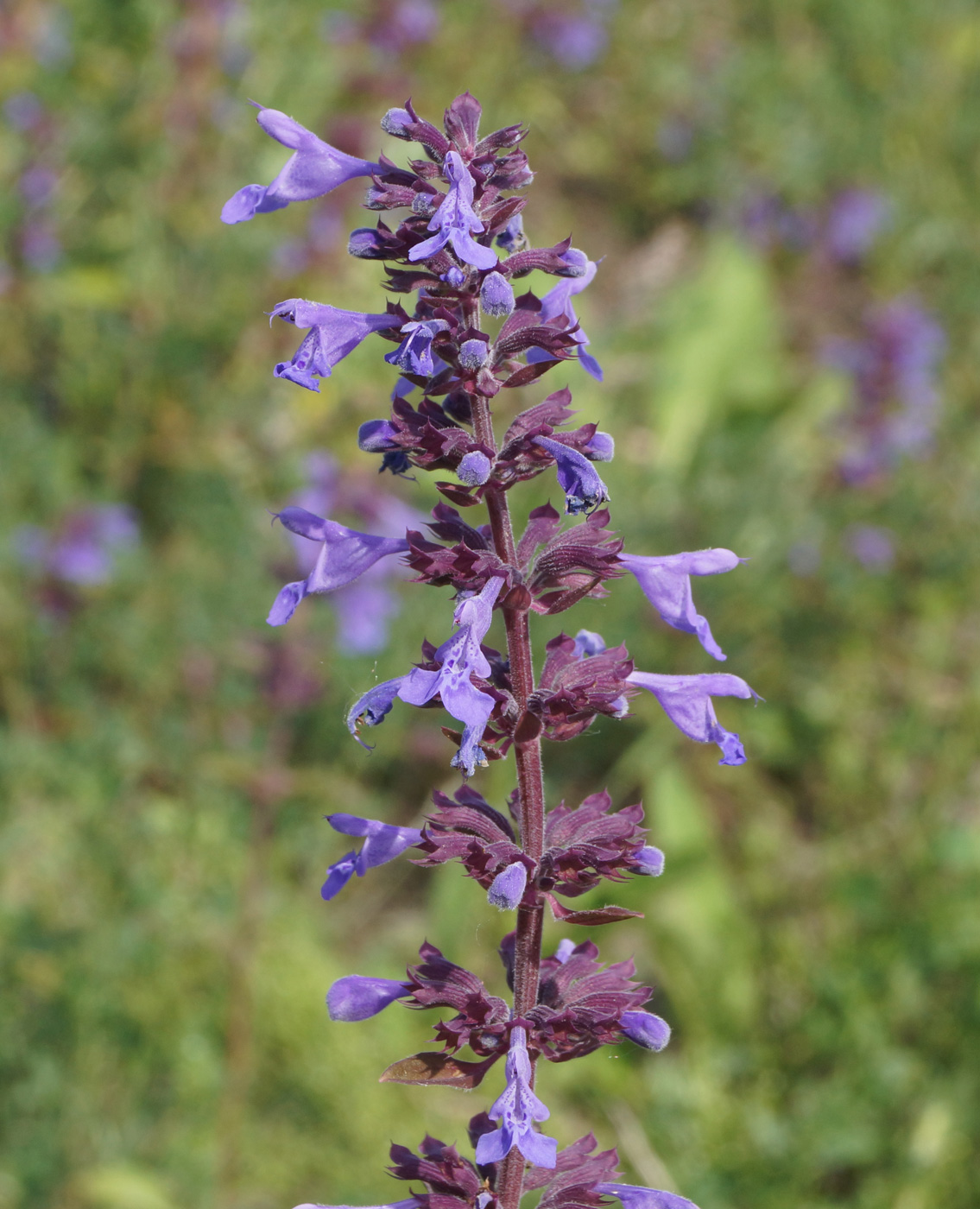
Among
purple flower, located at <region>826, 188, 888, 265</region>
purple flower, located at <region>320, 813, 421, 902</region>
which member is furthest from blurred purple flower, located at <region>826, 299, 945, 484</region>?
purple flower, located at <region>320, 813, 421, 902</region>

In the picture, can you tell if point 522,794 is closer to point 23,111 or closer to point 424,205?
point 424,205

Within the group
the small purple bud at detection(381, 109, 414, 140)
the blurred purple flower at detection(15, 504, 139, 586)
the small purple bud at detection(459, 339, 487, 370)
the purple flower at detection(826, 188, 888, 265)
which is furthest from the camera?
the purple flower at detection(826, 188, 888, 265)

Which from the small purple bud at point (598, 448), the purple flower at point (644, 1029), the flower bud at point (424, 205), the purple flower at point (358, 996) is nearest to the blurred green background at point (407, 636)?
the purple flower at point (358, 996)

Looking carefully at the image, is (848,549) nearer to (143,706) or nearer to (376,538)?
(143,706)

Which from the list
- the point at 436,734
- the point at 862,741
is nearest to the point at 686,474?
the point at 862,741

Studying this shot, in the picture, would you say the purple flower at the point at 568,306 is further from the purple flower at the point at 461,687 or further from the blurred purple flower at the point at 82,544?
the blurred purple flower at the point at 82,544

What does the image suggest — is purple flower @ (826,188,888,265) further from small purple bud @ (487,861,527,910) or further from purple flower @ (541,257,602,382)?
small purple bud @ (487,861,527,910)
